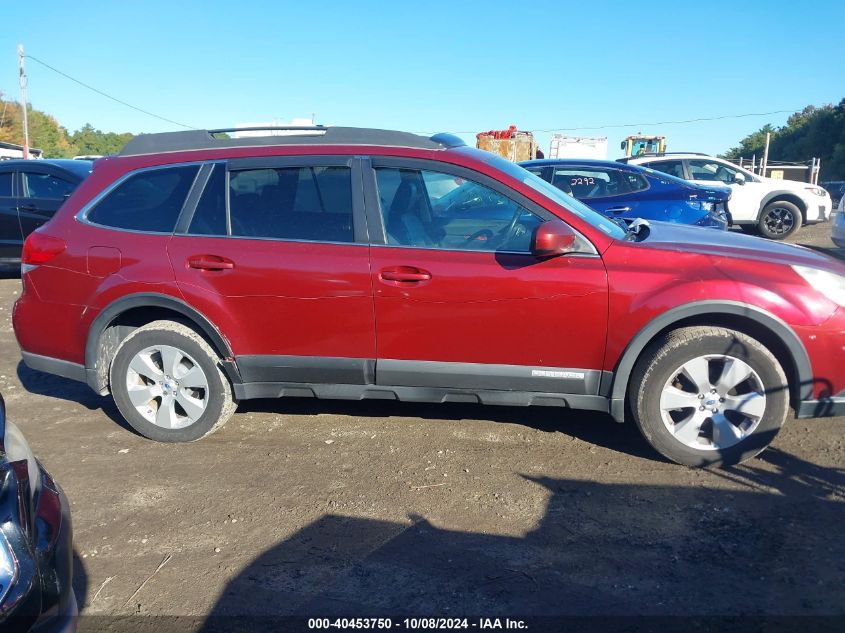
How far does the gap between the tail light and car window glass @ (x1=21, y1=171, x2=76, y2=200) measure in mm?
5396

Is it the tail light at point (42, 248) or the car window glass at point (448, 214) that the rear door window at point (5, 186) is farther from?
the car window glass at point (448, 214)

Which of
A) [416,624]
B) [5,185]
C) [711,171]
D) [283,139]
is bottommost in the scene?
[416,624]

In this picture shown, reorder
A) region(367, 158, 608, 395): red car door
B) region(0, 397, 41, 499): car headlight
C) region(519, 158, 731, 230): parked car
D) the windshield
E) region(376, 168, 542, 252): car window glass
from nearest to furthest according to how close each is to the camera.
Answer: region(0, 397, 41, 499): car headlight
region(367, 158, 608, 395): red car door
region(376, 168, 542, 252): car window glass
the windshield
region(519, 158, 731, 230): parked car

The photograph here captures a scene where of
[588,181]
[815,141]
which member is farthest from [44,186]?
[815,141]

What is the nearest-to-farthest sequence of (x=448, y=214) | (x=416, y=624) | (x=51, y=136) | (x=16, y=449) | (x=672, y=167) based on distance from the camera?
1. (x=16, y=449)
2. (x=416, y=624)
3. (x=448, y=214)
4. (x=672, y=167)
5. (x=51, y=136)

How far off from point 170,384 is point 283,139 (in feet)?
5.59

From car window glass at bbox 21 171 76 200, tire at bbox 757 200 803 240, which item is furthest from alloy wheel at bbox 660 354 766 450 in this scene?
tire at bbox 757 200 803 240

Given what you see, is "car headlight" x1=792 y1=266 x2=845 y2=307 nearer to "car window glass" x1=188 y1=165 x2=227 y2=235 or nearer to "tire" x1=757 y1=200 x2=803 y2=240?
"car window glass" x1=188 y1=165 x2=227 y2=235

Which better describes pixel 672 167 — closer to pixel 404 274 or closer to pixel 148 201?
pixel 404 274

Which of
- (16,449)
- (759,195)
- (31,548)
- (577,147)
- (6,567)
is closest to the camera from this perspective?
(6,567)

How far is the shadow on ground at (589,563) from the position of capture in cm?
276

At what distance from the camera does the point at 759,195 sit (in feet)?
42.6

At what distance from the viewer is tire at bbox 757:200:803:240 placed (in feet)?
42.6

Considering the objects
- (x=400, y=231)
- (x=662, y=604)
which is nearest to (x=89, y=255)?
(x=400, y=231)
